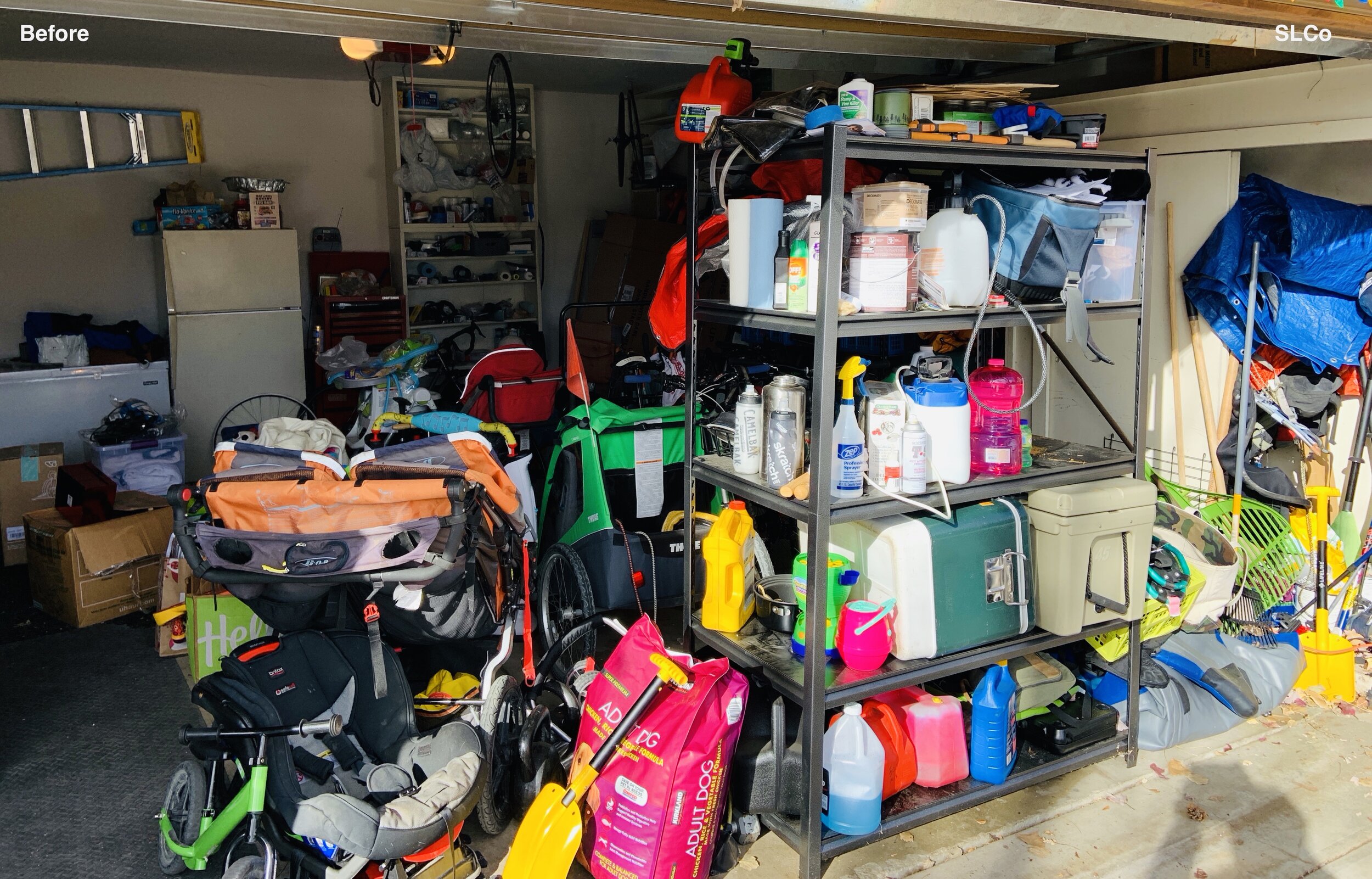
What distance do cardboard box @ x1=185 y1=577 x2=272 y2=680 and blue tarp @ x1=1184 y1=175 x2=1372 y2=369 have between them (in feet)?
11.6

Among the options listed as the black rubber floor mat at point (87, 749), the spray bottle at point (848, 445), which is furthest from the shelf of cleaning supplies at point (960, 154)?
the black rubber floor mat at point (87, 749)

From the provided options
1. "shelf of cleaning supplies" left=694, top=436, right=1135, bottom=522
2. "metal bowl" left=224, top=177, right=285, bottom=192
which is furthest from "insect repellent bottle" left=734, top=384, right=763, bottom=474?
"metal bowl" left=224, top=177, right=285, bottom=192

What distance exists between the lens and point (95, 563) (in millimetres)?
4281

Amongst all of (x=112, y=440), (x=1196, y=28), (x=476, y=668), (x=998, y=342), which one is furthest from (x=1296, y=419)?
(x=112, y=440)

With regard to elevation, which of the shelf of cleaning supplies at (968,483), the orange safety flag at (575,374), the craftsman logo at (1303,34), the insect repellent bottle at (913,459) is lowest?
the shelf of cleaning supplies at (968,483)

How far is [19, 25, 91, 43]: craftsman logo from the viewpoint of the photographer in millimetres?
5000

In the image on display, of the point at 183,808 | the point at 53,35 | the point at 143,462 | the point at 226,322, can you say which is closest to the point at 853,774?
the point at 183,808

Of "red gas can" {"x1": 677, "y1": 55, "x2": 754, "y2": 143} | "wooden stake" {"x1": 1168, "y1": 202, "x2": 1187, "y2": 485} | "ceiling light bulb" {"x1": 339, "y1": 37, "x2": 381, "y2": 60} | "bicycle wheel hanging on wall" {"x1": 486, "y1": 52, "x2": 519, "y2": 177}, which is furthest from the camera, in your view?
"bicycle wheel hanging on wall" {"x1": 486, "y1": 52, "x2": 519, "y2": 177}

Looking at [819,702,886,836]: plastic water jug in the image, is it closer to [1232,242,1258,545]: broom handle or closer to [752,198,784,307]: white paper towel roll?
[752,198,784,307]: white paper towel roll

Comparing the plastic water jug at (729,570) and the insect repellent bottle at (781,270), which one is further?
the plastic water jug at (729,570)

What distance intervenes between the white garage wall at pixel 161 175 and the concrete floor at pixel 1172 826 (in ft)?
18.4

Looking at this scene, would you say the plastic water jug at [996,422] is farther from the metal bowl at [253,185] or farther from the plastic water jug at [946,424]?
the metal bowl at [253,185]

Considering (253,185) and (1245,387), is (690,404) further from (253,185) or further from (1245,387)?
(253,185)

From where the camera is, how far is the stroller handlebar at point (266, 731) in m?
2.31
